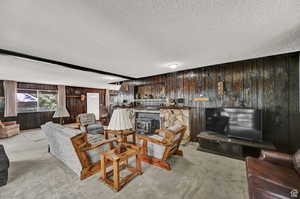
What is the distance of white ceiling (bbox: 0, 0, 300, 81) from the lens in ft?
4.20

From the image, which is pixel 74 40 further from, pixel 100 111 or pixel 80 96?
pixel 100 111

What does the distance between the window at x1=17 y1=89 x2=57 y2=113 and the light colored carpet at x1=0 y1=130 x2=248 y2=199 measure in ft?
14.5

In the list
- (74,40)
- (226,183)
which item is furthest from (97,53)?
(226,183)

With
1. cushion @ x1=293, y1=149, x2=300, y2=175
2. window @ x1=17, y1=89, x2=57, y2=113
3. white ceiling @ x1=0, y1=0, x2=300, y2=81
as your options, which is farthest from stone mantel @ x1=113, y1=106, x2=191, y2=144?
window @ x1=17, y1=89, x2=57, y2=113

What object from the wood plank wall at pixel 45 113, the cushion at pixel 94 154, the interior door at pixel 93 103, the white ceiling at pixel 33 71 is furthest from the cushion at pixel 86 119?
the interior door at pixel 93 103

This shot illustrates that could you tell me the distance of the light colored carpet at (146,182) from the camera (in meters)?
1.73

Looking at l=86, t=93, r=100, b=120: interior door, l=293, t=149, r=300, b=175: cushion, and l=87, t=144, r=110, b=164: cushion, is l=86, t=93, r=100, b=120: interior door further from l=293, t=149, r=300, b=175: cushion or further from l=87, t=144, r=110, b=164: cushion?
l=293, t=149, r=300, b=175: cushion

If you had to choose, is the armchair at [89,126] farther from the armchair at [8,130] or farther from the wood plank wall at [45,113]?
the wood plank wall at [45,113]

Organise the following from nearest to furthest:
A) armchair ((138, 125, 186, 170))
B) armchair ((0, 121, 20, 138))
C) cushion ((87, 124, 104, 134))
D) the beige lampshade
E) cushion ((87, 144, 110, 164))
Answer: the beige lampshade, cushion ((87, 144, 110, 164)), armchair ((138, 125, 186, 170)), cushion ((87, 124, 104, 134)), armchair ((0, 121, 20, 138))

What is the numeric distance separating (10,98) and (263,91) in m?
9.31

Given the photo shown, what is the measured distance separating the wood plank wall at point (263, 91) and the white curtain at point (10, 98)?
763 cm

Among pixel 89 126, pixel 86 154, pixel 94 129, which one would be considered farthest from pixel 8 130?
pixel 86 154

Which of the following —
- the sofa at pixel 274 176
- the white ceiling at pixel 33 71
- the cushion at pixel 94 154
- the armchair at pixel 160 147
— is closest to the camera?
the sofa at pixel 274 176

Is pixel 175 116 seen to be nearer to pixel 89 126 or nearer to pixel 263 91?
pixel 263 91
